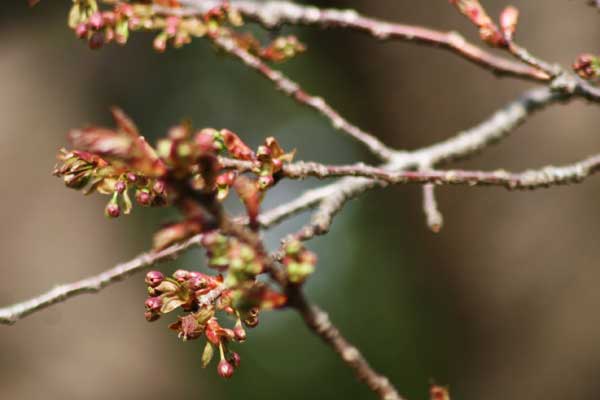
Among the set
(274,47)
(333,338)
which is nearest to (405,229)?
(274,47)

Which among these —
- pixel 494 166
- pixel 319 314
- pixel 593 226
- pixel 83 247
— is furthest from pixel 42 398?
pixel 319 314

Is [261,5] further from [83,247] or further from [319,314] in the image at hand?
[83,247]

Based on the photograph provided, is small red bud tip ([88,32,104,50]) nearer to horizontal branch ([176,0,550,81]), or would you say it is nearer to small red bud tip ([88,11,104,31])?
small red bud tip ([88,11,104,31])

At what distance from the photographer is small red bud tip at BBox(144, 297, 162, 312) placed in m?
0.67

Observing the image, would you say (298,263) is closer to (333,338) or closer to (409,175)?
(333,338)

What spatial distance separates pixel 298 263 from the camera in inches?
18.0

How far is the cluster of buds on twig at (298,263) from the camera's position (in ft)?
1.46

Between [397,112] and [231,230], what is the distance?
2.33m

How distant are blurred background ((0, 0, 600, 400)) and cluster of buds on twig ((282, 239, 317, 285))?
38.3 inches

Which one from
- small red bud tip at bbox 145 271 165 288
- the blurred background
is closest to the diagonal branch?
small red bud tip at bbox 145 271 165 288

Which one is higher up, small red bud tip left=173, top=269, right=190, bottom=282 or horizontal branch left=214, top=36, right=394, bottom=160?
horizontal branch left=214, top=36, right=394, bottom=160

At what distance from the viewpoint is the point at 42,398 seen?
9.64 ft

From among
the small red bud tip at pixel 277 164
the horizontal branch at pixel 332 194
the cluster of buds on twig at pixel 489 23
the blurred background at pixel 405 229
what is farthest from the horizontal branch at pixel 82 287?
the blurred background at pixel 405 229

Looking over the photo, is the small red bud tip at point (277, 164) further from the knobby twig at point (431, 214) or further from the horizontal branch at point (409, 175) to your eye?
the knobby twig at point (431, 214)
